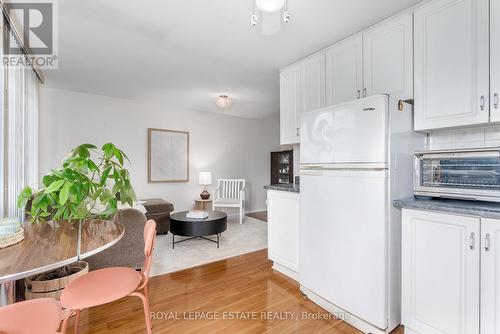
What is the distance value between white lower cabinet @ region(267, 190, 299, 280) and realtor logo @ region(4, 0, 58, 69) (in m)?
2.60

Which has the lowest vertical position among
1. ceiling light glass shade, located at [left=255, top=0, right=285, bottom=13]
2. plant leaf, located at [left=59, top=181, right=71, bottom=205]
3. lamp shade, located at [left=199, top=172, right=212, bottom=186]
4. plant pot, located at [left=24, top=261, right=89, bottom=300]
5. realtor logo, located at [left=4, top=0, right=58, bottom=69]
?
plant pot, located at [left=24, top=261, right=89, bottom=300]

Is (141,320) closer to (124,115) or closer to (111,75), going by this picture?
(111,75)

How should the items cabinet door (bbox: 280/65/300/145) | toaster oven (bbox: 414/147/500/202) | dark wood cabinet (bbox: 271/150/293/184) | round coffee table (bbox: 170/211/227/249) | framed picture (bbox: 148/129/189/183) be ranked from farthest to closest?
dark wood cabinet (bbox: 271/150/293/184) < framed picture (bbox: 148/129/189/183) < round coffee table (bbox: 170/211/227/249) < cabinet door (bbox: 280/65/300/145) < toaster oven (bbox: 414/147/500/202)

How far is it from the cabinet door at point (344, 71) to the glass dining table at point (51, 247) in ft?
7.18

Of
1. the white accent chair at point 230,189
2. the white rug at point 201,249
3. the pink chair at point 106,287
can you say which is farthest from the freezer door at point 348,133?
the white accent chair at point 230,189

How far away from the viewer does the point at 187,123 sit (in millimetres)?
5266

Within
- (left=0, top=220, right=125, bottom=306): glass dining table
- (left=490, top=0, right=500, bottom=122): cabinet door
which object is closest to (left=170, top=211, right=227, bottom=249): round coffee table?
(left=0, top=220, right=125, bottom=306): glass dining table

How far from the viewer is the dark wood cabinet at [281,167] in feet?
20.5

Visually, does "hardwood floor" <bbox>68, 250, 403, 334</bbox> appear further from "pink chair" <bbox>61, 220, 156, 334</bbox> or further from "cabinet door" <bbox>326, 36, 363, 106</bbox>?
"cabinet door" <bbox>326, 36, 363, 106</bbox>

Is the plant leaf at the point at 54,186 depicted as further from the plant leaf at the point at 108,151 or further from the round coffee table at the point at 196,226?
the round coffee table at the point at 196,226

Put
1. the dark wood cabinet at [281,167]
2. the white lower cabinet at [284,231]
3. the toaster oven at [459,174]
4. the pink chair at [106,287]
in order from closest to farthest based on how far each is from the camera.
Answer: the pink chair at [106,287] → the toaster oven at [459,174] → the white lower cabinet at [284,231] → the dark wood cabinet at [281,167]

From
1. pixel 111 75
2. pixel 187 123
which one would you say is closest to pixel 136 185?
pixel 187 123

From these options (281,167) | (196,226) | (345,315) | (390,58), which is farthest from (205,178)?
(390,58)

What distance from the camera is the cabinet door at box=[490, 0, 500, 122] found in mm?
1489
